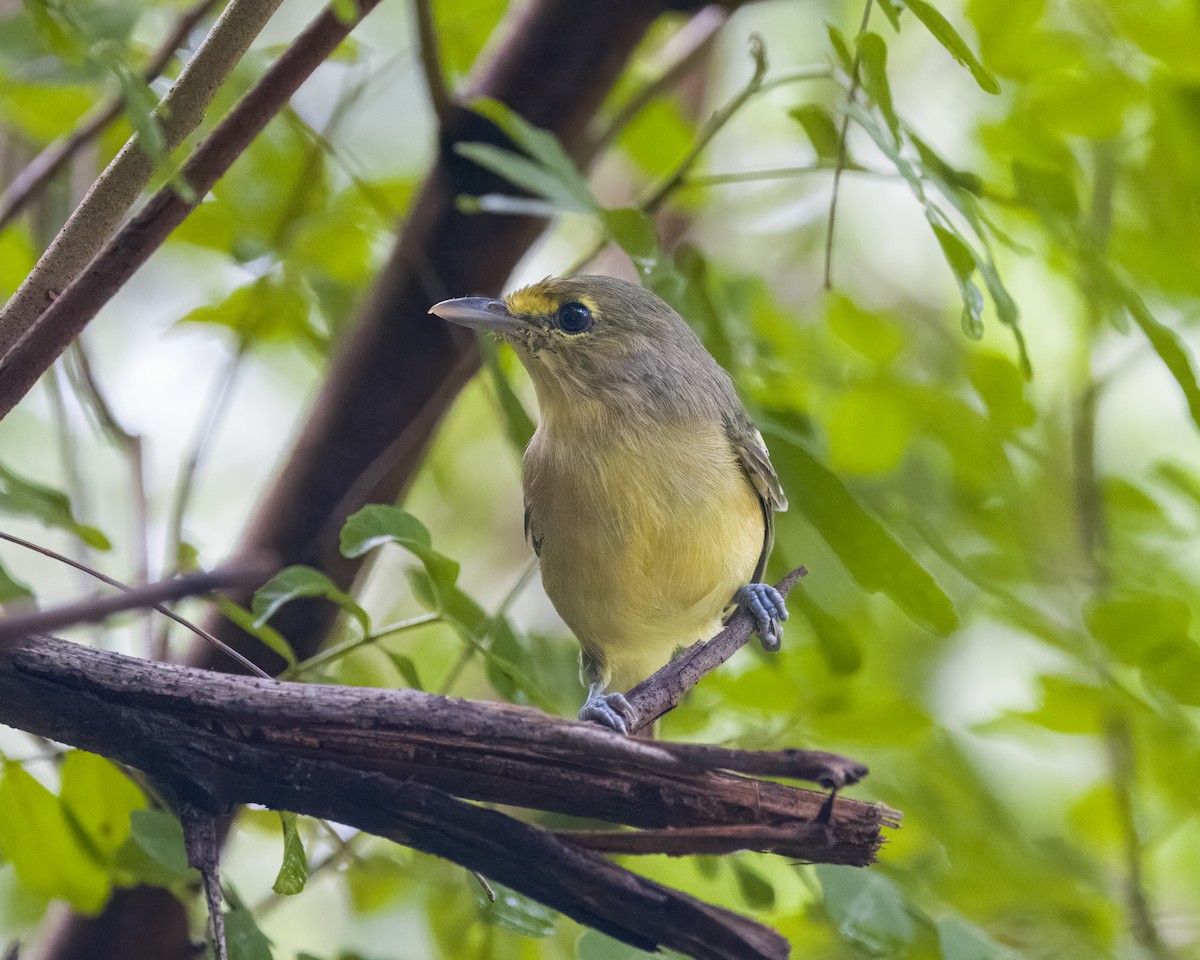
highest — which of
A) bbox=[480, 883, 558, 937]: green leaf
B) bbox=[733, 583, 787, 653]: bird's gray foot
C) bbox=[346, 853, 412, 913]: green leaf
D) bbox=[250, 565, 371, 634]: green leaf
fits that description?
bbox=[733, 583, 787, 653]: bird's gray foot

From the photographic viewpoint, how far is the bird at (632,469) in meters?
2.53

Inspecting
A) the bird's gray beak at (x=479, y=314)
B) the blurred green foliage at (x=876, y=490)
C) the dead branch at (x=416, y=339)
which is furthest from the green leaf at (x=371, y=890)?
the bird's gray beak at (x=479, y=314)

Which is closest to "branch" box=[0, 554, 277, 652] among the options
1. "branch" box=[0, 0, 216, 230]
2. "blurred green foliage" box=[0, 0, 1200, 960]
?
"blurred green foliage" box=[0, 0, 1200, 960]

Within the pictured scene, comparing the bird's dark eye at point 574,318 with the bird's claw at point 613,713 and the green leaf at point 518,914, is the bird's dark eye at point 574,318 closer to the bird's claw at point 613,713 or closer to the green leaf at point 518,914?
the bird's claw at point 613,713

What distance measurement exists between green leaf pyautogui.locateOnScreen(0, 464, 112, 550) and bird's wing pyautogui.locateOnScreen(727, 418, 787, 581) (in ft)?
4.68

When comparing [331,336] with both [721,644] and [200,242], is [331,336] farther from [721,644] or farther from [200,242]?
[721,644]

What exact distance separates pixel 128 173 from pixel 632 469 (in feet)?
4.21

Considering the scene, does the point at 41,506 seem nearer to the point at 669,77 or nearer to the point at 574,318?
the point at 574,318

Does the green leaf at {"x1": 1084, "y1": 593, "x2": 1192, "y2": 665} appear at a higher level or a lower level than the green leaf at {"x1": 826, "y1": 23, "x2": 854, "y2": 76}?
lower

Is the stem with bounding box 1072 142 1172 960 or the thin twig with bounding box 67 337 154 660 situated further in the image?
the stem with bounding box 1072 142 1172 960

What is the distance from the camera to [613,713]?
1996mm

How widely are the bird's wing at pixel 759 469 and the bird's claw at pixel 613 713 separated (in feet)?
2.15

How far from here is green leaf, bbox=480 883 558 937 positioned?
1.77m

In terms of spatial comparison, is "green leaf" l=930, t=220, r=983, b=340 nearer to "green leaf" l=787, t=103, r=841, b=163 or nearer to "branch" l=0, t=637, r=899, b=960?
"green leaf" l=787, t=103, r=841, b=163
